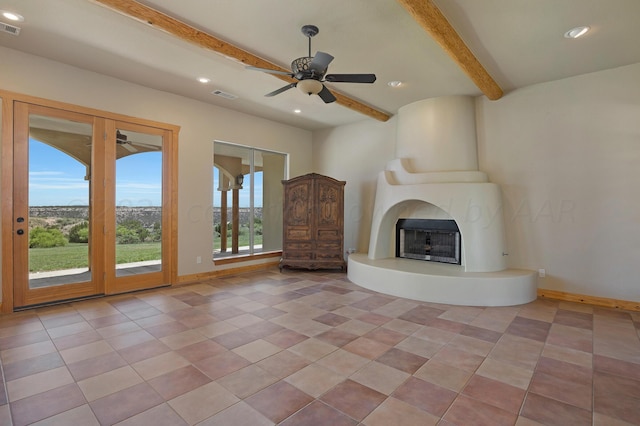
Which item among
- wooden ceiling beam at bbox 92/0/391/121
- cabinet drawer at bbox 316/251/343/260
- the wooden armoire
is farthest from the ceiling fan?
cabinet drawer at bbox 316/251/343/260

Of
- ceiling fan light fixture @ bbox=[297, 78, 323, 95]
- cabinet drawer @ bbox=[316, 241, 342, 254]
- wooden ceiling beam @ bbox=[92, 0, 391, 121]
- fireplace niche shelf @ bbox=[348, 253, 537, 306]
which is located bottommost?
fireplace niche shelf @ bbox=[348, 253, 537, 306]

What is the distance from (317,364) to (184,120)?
4516 mm

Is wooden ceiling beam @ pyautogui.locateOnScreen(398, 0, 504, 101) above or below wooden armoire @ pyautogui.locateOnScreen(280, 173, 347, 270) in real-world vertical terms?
above

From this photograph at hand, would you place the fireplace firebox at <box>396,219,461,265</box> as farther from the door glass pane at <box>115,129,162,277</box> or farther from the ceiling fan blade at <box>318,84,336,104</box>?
the door glass pane at <box>115,129,162,277</box>

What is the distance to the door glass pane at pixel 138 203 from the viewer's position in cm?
Answer: 465

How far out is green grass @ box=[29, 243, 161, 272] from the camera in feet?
13.1

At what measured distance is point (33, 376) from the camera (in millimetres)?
2381

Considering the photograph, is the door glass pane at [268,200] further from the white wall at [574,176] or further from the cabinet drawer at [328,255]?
the white wall at [574,176]

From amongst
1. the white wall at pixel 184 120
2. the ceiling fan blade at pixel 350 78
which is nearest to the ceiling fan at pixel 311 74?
the ceiling fan blade at pixel 350 78

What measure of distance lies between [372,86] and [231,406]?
4370 mm

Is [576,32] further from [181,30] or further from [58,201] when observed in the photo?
[58,201]

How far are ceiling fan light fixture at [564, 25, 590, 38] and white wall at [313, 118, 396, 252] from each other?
3115mm

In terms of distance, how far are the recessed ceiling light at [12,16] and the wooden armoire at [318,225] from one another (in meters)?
4.20

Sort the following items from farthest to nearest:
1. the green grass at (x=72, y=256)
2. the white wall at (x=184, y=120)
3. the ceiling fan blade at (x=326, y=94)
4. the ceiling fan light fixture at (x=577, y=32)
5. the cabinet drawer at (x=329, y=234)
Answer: the cabinet drawer at (x=329, y=234) → the green grass at (x=72, y=256) → the white wall at (x=184, y=120) → the ceiling fan blade at (x=326, y=94) → the ceiling fan light fixture at (x=577, y=32)
